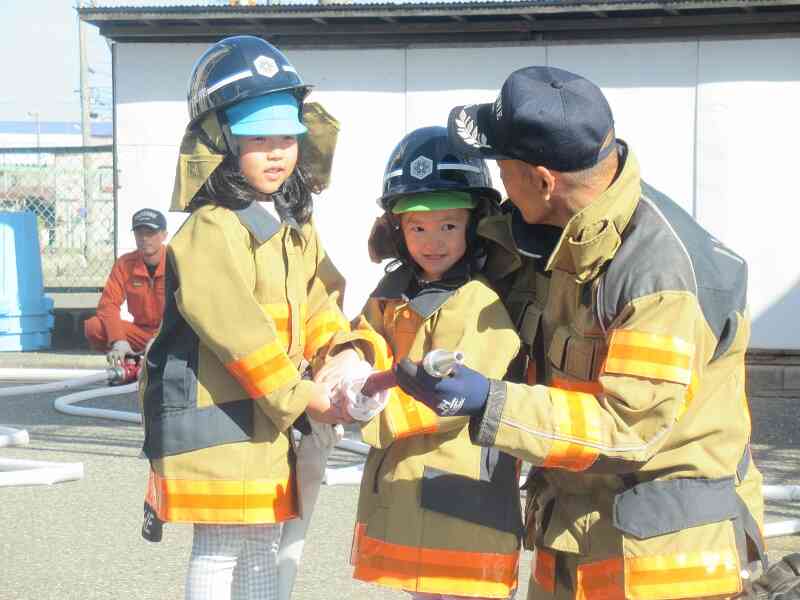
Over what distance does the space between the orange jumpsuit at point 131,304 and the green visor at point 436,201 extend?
6956 mm

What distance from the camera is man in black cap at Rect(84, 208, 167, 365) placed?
380 inches

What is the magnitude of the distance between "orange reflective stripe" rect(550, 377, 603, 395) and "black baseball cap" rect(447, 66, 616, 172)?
417 millimetres

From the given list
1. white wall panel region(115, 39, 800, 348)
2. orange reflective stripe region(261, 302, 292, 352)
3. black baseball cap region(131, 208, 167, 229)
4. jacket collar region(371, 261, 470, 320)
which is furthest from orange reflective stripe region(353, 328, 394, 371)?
white wall panel region(115, 39, 800, 348)

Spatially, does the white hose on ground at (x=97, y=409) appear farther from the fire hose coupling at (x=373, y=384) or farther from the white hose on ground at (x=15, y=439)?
the fire hose coupling at (x=373, y=384)

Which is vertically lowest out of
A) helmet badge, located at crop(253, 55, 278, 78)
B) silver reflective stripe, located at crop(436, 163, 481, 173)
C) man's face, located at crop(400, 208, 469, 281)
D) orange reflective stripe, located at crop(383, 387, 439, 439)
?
orange reflective stripe, located at crop(383, 387, 439, 439)

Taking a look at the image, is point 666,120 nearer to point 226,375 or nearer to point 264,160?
point 264,160

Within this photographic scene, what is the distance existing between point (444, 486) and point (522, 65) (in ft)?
27.4

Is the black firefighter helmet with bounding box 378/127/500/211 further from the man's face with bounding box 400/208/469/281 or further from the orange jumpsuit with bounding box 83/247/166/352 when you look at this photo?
the orange jumpsuit with bounding box 83/247/166/352

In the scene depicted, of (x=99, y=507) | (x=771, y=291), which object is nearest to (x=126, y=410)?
(x=99, y=507)

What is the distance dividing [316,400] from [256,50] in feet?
2.98

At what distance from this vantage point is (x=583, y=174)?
2.33 metres

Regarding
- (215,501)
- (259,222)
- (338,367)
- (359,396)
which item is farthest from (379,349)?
(215,501)

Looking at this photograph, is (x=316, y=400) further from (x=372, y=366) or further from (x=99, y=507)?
(x=99, y=507)

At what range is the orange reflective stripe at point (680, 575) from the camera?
2369 millimetres
